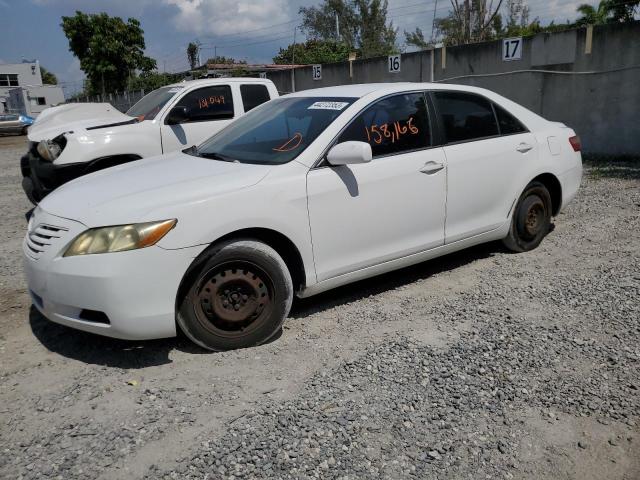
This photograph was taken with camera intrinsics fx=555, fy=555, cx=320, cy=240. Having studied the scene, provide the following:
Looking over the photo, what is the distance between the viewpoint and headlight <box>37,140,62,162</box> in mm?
6445

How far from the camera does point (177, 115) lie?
7141mm

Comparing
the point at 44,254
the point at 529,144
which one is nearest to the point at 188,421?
the point at 44,254

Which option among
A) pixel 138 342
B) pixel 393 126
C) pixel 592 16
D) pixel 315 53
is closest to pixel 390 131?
pixel 393 126

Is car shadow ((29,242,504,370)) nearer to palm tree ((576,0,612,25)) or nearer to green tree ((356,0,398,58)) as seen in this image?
palm tree ((576,0,612,25))

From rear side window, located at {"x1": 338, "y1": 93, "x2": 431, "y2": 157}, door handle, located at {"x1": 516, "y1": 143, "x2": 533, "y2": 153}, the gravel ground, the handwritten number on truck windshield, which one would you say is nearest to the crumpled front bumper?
the handwritten number on truck windshield

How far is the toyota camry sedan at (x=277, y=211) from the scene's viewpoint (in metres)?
3.14

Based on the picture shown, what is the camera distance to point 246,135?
170 inches

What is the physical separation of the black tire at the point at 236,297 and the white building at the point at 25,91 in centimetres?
4389

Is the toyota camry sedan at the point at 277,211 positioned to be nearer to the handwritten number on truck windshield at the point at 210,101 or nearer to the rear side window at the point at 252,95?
the handwritten number on truck windshield at the point at 210,101

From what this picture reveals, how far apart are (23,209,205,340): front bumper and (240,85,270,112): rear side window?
519cm

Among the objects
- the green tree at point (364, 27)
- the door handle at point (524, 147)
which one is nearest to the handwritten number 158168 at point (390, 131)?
the door handle at point (524, 147)

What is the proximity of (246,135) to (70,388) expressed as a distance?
7.22ft

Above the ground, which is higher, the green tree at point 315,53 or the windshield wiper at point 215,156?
the green tree at point 315,53

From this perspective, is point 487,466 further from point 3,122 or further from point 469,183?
point 3,122
